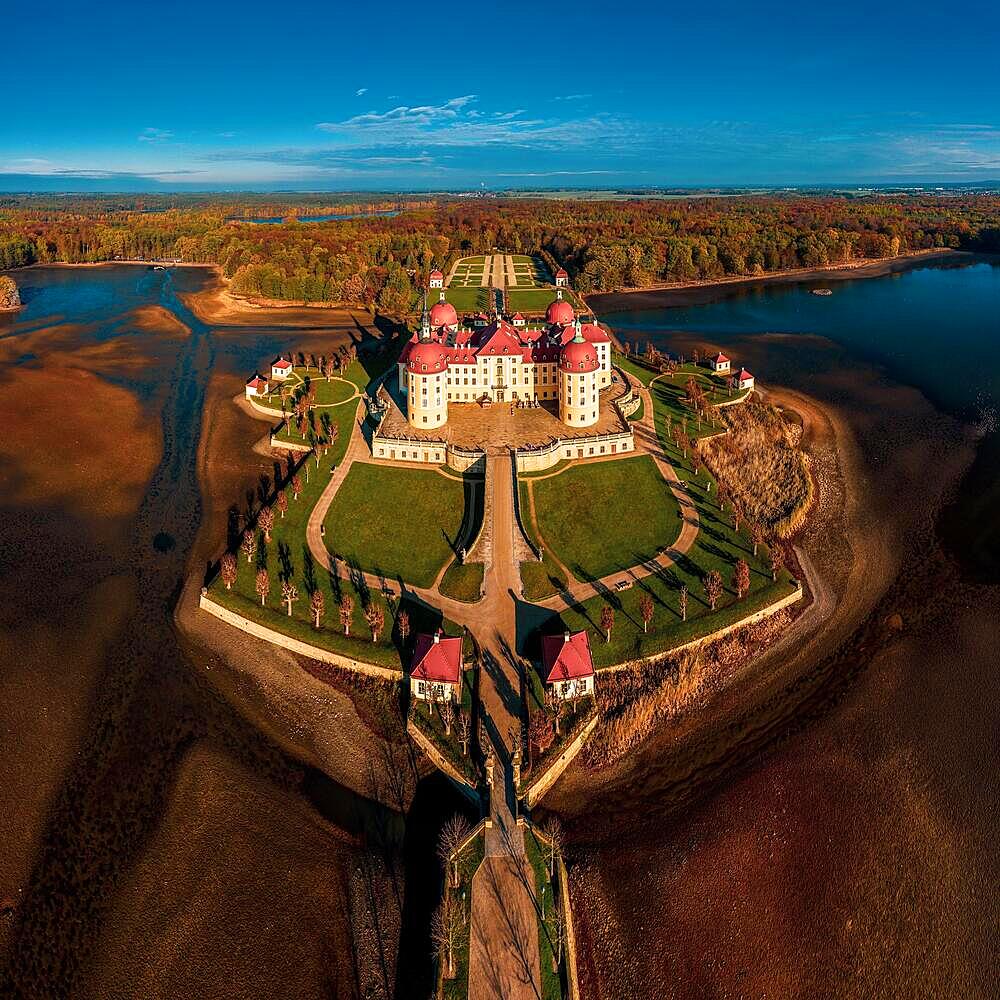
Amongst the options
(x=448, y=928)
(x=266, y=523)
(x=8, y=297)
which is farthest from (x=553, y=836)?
(x=8, y=297)

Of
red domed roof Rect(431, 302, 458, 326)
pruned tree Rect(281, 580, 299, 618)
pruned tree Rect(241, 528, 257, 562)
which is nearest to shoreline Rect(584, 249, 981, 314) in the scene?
red domed roof Rect(431, 302, 458, 326)

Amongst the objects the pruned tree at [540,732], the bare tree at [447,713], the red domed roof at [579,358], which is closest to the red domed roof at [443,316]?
the red domed roof at [579,358]

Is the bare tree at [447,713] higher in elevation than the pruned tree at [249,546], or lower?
lower

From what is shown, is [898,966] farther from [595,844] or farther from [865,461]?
[865,461]

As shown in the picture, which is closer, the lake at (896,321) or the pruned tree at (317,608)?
the pruned tree at (317,608)

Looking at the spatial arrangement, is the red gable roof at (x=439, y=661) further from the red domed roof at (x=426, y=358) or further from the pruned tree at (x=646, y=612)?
the red domed roof at (x=426, y=358)

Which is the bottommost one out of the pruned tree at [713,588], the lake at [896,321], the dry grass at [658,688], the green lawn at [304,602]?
the lake at [896,321]

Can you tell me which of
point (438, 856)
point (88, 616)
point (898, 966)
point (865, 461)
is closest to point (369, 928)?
point (438, 856)
